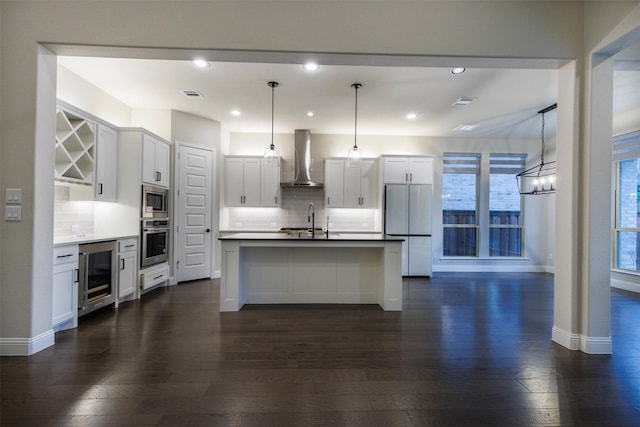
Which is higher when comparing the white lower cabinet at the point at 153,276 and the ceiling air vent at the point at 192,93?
the ceiling air vent at the point at 192,93

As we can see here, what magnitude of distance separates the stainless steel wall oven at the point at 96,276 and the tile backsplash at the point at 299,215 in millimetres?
2862

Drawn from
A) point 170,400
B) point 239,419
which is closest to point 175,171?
point 170,400

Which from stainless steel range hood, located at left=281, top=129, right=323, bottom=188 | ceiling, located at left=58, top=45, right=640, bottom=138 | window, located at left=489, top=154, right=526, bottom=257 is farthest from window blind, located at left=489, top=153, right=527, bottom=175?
stainless steel range hood, located at left=281, top=129, right=323, bottom=188

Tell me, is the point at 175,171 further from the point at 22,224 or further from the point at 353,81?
the point at 353,81

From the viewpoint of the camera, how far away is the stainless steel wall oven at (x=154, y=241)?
4.43 m

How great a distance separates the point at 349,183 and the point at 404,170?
1.18m

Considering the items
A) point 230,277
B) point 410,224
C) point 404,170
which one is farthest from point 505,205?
point 230,277

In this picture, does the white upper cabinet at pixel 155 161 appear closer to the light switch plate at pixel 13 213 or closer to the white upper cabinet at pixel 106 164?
the white upper cabinet at pixel 106 164

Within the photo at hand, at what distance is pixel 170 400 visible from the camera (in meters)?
1.91

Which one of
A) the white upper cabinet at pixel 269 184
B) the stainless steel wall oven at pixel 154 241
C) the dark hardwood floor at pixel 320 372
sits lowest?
the dark hardwood floor at pixel 320 372

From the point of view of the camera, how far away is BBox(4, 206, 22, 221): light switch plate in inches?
98.8

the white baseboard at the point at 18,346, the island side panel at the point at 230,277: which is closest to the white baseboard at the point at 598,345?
the island side panel at the point at 230,277

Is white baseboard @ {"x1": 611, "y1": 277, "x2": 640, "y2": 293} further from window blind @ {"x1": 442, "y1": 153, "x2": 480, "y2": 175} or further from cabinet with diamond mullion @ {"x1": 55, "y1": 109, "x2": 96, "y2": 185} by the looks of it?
cabinet with diamond mullion @ {"x1": 55, "y1": 109, "x2": 96, "y2": 185}

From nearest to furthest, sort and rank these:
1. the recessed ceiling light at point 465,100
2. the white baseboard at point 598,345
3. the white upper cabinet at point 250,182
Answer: the white baseboard at point 598,345
the recessed ceiling light at point 465,100
the white upper cabinet at point 250,182
